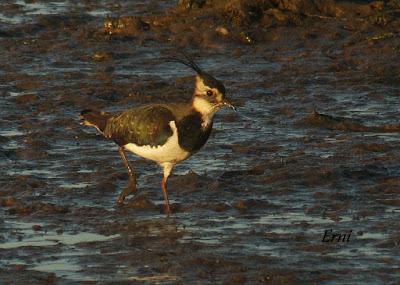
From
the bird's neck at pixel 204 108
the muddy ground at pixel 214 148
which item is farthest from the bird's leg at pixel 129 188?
the bird's neck at pixel 204 108

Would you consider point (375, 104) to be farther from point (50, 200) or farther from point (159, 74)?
point (50, 200)

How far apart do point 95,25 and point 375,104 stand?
225 inches

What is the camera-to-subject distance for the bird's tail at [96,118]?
12641 millimetres

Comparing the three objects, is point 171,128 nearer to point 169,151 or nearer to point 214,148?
point 169,151

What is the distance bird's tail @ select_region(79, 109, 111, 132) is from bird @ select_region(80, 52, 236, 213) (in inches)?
16.8

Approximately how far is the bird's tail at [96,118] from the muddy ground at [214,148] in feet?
1.69

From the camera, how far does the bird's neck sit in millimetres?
11789

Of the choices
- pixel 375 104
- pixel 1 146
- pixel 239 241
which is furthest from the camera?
pixel 375 104

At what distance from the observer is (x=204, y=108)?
1183cm

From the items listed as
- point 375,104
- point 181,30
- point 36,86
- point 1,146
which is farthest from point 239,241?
point 181,30

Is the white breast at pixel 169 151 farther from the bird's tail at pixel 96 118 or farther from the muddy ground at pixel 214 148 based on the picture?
the bird's tail at pixel 96 118

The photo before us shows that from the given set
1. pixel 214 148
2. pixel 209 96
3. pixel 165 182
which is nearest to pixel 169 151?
pixel 165 182

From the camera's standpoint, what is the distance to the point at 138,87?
16.3m

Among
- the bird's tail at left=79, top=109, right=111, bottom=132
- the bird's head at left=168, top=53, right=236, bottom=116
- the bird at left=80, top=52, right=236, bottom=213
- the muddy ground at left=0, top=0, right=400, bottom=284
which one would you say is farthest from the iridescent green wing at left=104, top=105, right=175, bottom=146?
the muddy ground at left=0, top=0, right=400, bottom=284
